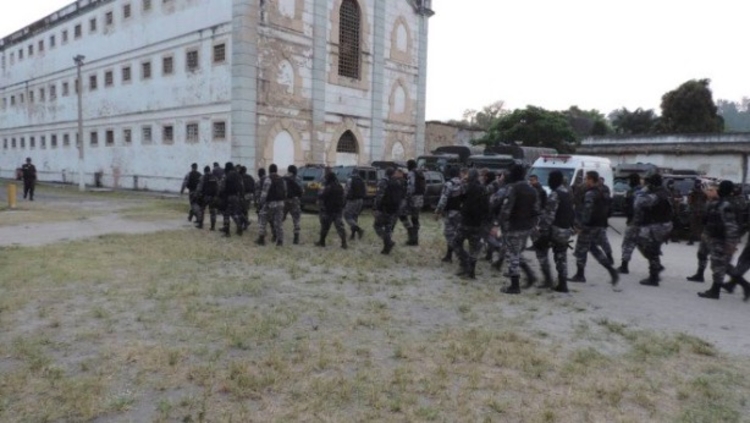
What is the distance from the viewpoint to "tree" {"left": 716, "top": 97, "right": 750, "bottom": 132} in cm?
10749

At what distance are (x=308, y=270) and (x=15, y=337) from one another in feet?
14.7

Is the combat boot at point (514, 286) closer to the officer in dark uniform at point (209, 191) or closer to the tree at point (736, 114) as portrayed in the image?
the officer in dark uniform at point (209, 191)

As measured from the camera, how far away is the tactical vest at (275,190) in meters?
11.4

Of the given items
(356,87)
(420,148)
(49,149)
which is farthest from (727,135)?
(49,149)

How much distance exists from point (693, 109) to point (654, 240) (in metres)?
46.1

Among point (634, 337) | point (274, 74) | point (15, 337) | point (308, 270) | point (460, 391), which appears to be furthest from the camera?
point (274, 74)

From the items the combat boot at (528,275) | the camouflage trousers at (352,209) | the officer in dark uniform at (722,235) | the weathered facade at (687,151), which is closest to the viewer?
the officer in dark uniform at (722,235)

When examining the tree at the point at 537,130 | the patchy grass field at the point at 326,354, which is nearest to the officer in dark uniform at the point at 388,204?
the patchy grass field at the point at 326,354

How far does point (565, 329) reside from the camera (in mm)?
6215

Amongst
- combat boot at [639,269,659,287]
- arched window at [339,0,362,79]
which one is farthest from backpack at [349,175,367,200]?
arched window at [339,0,362,79]

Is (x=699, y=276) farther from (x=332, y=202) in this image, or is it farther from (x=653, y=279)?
(x=332, y=202)

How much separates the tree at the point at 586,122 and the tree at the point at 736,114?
4299 cm

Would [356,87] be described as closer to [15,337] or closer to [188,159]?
[188,159]

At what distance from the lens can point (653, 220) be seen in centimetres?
873
